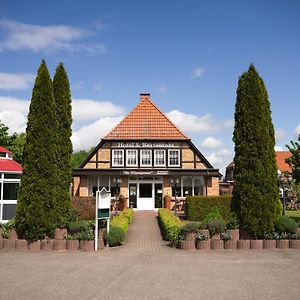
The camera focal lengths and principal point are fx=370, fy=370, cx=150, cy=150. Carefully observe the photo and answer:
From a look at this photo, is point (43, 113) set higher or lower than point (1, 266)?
higher

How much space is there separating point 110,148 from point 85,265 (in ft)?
64.5

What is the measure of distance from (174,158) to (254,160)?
1515 centimetres

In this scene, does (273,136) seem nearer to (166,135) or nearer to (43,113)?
(43,113)

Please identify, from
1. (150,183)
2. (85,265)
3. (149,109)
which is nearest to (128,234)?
(85,265)

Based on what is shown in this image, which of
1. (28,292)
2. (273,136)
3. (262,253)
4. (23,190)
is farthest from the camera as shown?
(273,136)

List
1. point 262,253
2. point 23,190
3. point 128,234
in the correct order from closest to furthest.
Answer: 1. point 262,253
2. point 23,190
3. point 128,234

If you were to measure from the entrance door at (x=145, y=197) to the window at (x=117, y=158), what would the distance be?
2.38 m

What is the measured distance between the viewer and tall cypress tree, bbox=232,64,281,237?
14.2m

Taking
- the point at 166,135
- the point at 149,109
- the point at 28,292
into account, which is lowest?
the point at 28,292

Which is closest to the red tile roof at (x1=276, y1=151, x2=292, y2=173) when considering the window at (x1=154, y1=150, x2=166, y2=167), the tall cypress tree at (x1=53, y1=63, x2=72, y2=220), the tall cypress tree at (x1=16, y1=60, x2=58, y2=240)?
the window at (x1=154, y1=150, x2=166, y2=167)

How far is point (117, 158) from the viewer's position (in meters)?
29.6

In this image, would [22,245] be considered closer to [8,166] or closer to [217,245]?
[217,245]

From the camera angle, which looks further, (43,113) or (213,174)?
(213,174)

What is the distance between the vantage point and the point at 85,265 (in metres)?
10.4
